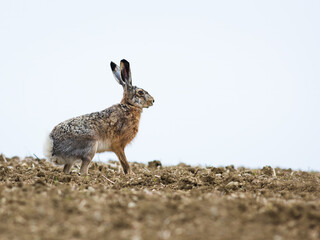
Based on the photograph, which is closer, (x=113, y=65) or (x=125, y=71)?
(x=125, y=71)

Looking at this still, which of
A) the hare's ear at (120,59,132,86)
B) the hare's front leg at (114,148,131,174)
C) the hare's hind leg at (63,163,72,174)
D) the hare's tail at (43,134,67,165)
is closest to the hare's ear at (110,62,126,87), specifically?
the hare's ear at (120,59,132,86)

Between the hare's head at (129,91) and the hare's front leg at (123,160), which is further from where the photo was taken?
the hare's head at (129,91)

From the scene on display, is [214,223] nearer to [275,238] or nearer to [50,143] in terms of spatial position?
[275,238]

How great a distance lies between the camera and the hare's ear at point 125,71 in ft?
36.2

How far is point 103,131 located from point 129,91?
178 cm

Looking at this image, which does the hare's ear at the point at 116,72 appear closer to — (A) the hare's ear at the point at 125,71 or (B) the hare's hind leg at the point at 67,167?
(A) the hare's ear at the point at 125,71

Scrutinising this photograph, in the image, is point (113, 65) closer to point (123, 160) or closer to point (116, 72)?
point (116, 72)

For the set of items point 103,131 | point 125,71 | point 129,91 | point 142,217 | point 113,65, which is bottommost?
point 142,217

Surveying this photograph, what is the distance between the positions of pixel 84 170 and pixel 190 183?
2.59 metres

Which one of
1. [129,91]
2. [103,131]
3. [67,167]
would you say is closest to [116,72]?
[129,91]

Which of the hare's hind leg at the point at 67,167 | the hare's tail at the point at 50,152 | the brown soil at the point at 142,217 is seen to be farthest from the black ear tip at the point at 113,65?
the brown soil at the point at 142,217

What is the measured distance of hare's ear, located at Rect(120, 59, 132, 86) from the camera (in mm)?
11033

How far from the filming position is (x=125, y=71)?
11266 millimetres

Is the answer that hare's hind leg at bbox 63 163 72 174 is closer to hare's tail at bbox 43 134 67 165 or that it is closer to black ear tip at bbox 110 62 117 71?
hare's tail at bbox 43 134 67 165
